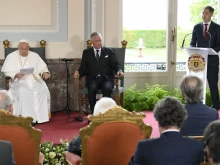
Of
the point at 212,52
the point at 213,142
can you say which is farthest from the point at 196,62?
the point at 213,142

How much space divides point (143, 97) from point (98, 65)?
4.77 ft

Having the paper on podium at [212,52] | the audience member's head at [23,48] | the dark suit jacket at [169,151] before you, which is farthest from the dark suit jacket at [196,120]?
the audience member's head at [23,48]

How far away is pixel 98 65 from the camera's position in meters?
6.66

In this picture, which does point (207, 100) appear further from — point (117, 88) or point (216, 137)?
point (216, 137)

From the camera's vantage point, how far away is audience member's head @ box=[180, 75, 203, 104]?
3445 mm

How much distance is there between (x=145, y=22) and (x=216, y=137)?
662 cm

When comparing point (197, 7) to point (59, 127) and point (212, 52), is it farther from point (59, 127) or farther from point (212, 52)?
point (59, 127)

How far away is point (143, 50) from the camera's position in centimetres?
839

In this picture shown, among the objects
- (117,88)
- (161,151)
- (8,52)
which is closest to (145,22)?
(117,88)

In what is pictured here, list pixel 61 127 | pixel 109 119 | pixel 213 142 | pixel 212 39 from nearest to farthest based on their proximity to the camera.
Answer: pixel 213 142, pixel 109 119, pixel 61 127, pixel 212 39

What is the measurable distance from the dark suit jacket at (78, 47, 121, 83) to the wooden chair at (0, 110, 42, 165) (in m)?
3.40

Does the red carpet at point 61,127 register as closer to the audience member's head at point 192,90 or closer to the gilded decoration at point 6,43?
the gilded decoration at point 6,43

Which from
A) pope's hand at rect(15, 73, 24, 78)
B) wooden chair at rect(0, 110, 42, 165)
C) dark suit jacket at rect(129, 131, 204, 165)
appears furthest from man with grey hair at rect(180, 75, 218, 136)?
pope's hand at rect(15, 73, 24, 78)

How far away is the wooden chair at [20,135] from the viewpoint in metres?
3.18
